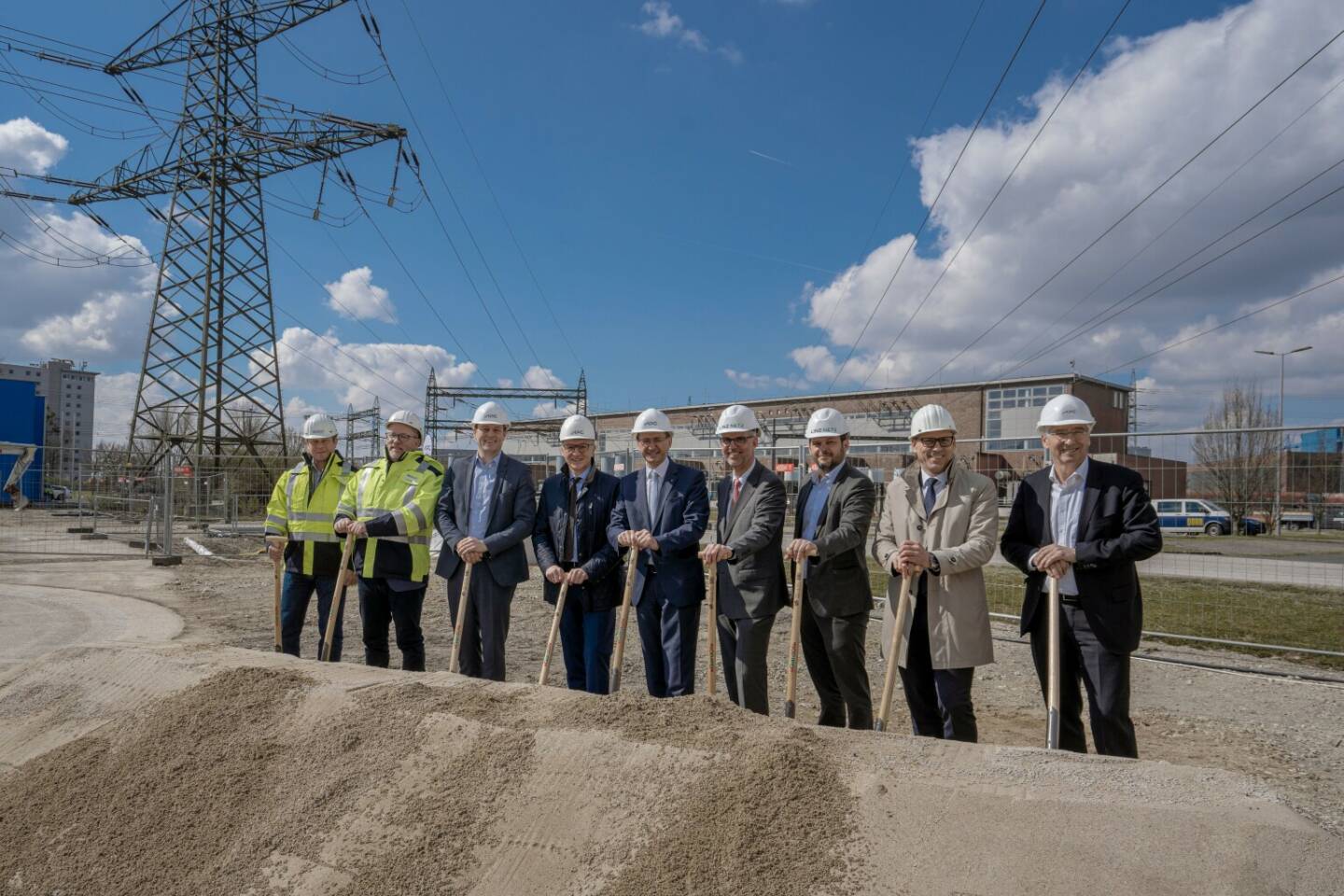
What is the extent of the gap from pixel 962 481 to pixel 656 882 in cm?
240

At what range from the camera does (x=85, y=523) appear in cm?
2100

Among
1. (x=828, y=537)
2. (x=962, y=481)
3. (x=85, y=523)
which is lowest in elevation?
(x=85, y=523)

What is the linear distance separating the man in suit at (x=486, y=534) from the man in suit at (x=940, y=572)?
2.15m

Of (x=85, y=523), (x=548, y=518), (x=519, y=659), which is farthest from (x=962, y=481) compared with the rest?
(x=85, y=523)

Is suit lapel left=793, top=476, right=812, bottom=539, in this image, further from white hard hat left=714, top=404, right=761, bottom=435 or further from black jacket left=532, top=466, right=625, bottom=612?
black jacket left=532, top=466, right=625, bottom=612

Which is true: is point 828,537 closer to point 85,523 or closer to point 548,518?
point 548,518

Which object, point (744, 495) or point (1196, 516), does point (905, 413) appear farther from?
point (744, 495)

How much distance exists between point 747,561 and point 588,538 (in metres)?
1.02

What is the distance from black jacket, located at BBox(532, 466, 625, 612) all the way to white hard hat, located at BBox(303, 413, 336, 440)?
177cm

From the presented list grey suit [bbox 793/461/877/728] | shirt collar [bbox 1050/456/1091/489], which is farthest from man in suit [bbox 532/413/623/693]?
shirt collar [bbox 1050/456/1091/489]

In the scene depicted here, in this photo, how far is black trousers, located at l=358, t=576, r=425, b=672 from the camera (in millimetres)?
4891

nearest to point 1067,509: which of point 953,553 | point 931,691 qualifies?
point 953,553

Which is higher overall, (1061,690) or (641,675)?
(1061,690)

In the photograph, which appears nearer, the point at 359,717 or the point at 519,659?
the point at 359,717
